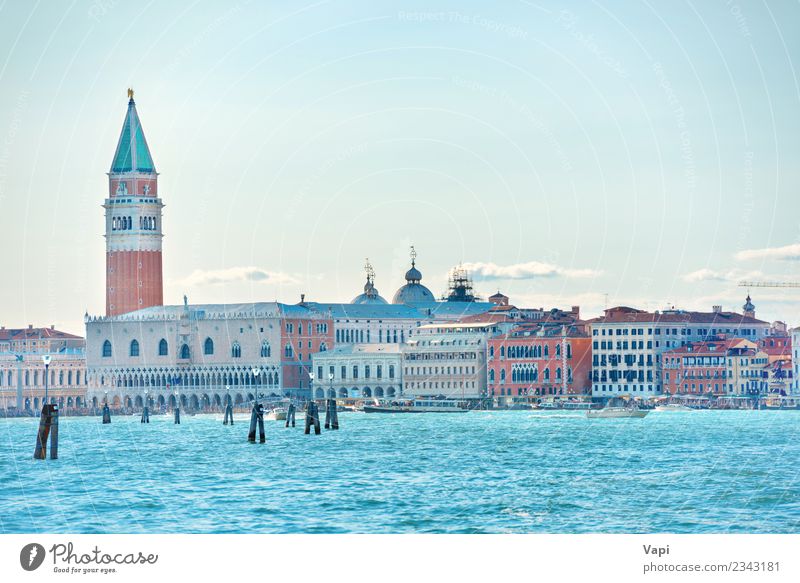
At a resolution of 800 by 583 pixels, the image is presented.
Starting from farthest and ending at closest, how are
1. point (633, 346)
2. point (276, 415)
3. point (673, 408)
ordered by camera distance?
1. point (633, 346)
2. point (673, 408)
3. point (276, 415)

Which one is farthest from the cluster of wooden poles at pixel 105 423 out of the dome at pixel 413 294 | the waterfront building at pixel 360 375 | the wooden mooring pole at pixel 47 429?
the dome at pixel 413 294

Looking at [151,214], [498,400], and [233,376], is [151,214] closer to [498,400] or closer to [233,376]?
[233,376]

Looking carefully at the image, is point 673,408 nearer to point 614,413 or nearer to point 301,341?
point 614,413

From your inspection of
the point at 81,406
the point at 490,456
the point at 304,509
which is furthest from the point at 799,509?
the point at 81,406

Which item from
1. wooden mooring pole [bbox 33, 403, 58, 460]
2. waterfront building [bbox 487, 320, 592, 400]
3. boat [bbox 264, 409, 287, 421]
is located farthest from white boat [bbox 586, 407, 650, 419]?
wooden mooring pole [bbox 33, 403, 58, 460]

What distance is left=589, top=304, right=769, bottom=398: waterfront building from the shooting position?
447 ft

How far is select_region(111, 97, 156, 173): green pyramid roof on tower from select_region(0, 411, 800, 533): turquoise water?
7648 centimetres

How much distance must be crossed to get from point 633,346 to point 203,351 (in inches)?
1420

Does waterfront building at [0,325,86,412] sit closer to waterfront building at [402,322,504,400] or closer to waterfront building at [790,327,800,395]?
waterfront building at [402,322,504,400]

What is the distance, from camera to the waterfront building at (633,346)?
136 metres

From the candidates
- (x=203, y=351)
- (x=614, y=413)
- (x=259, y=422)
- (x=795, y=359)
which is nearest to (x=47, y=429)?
(x=259, y=422)

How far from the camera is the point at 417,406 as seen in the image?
5344 inches

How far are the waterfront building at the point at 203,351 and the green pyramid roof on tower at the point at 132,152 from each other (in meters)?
12.6

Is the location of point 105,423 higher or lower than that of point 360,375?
lower
